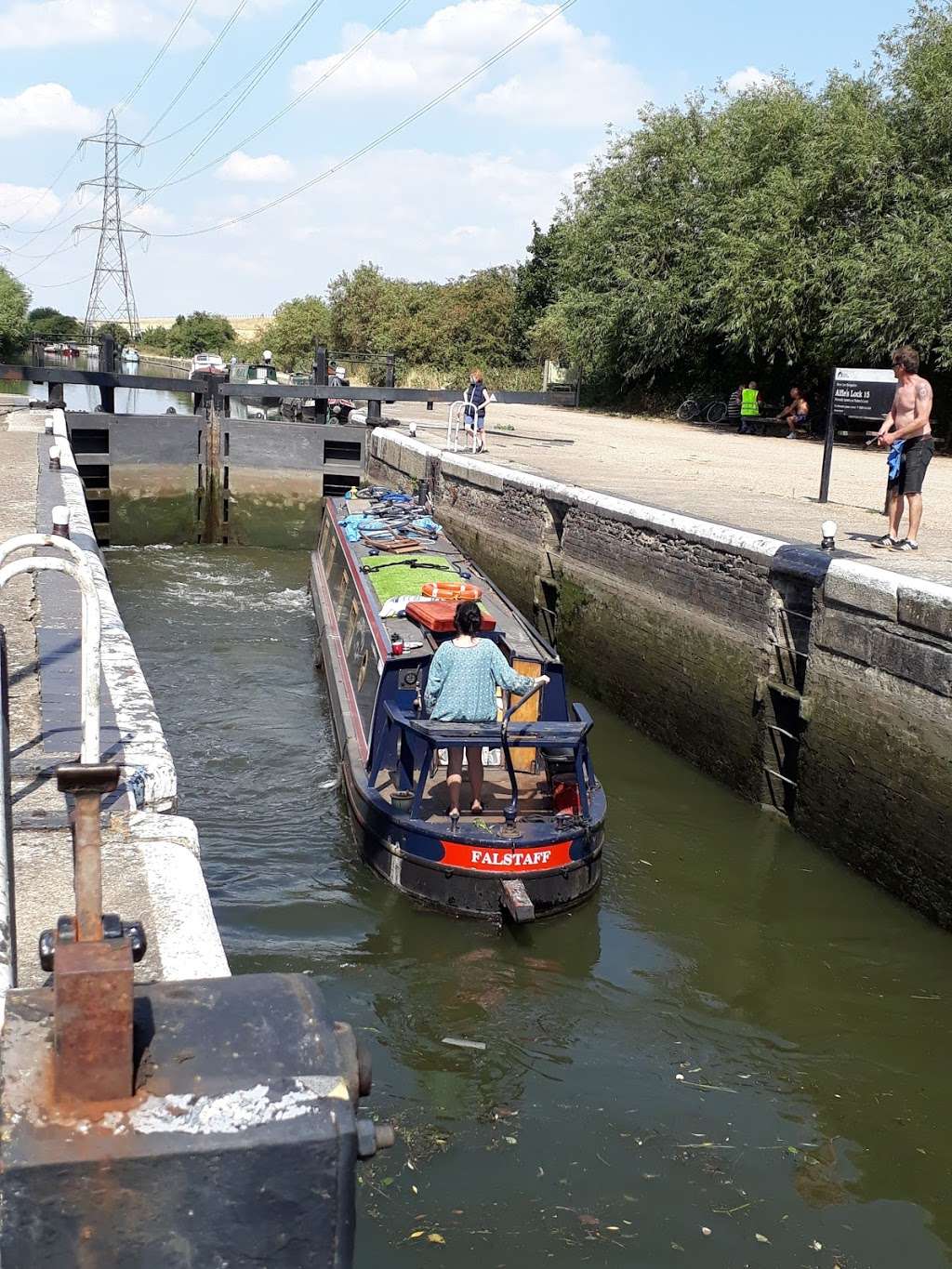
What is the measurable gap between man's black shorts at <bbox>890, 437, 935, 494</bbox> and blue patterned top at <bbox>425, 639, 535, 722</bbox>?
399cm

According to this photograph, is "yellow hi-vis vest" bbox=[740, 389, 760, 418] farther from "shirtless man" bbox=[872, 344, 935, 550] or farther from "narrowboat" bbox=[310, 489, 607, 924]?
"narrowboat" bbox=[310, 489, 607, 924]

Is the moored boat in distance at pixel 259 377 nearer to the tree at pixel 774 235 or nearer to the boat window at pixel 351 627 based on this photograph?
the tree at pixel 774 235

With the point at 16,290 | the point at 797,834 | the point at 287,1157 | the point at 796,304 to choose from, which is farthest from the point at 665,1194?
the point at 16,290

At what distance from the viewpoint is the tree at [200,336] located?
74250 millimetres

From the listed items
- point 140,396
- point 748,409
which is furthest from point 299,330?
point 748,409

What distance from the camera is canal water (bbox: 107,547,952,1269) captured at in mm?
4574

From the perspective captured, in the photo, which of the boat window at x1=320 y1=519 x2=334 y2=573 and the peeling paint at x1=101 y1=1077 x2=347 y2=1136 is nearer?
the peeling paint at x1=101 y1=1077 x2=347 y2=1136

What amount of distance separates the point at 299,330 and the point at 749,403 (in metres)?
32.2

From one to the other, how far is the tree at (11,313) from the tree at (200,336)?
11322 mm

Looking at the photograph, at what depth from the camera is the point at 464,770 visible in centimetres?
753

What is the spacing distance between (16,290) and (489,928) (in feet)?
205

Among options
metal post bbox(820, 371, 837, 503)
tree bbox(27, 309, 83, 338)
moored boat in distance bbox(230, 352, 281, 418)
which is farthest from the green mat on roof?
tree bbox(27, 309, 83, 338)

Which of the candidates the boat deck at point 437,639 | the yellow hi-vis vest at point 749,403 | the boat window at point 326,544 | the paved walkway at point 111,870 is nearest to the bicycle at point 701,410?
the yellow hi-vis vest at point 749,403

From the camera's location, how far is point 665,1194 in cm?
471
